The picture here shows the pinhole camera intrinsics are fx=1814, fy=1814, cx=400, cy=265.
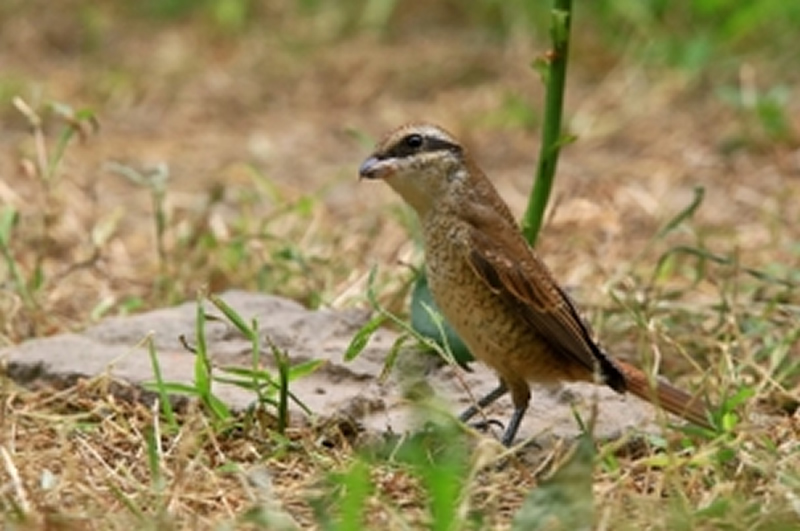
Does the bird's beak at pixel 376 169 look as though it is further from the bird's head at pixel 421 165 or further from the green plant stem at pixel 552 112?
the green plant stem at pixel 552 112

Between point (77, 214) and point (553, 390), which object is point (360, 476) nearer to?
point (553, 390)

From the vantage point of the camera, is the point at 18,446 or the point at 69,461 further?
the point at 18,446

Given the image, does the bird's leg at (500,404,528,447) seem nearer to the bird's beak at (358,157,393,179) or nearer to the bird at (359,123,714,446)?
the bird at (359,123,714,446)

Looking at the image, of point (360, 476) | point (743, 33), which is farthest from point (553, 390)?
point (743, 33)

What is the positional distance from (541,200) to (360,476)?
2.00 meters

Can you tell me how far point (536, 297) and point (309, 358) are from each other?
80 centimetres

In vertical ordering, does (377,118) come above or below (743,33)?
below

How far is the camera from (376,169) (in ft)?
16.1

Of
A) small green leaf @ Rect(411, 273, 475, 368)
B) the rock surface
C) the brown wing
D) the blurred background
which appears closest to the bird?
the brown wing

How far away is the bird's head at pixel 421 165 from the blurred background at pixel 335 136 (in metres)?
0.98

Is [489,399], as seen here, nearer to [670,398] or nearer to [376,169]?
[670,398]

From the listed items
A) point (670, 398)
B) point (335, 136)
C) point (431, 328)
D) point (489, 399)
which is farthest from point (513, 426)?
point (335, 136)

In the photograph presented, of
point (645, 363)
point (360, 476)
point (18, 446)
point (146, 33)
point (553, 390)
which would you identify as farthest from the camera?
point (146, 33)

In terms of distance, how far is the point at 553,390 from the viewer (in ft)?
17.1
